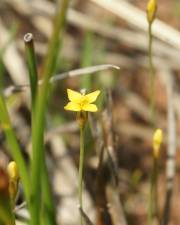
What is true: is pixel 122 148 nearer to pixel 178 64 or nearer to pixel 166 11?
pixel 178 64

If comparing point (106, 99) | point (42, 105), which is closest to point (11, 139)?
point (42, 105)

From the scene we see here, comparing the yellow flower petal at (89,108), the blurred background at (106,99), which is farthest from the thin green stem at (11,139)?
the blurred background at (106,99)

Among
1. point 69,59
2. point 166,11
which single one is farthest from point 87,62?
point 166,11

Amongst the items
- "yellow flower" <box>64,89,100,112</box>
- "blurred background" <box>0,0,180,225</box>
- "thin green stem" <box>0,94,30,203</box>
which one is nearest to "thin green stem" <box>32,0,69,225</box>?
"thin green stem" <box>0,94,30,203</box>

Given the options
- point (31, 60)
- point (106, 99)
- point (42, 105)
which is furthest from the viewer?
point (106, 99)

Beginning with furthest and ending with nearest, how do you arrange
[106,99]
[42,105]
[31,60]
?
[106,99] < [31,60] < [42,105]

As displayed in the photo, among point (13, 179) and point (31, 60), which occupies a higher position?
point (31, 60)

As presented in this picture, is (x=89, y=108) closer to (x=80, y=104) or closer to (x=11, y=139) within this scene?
(x=80, y=104)
